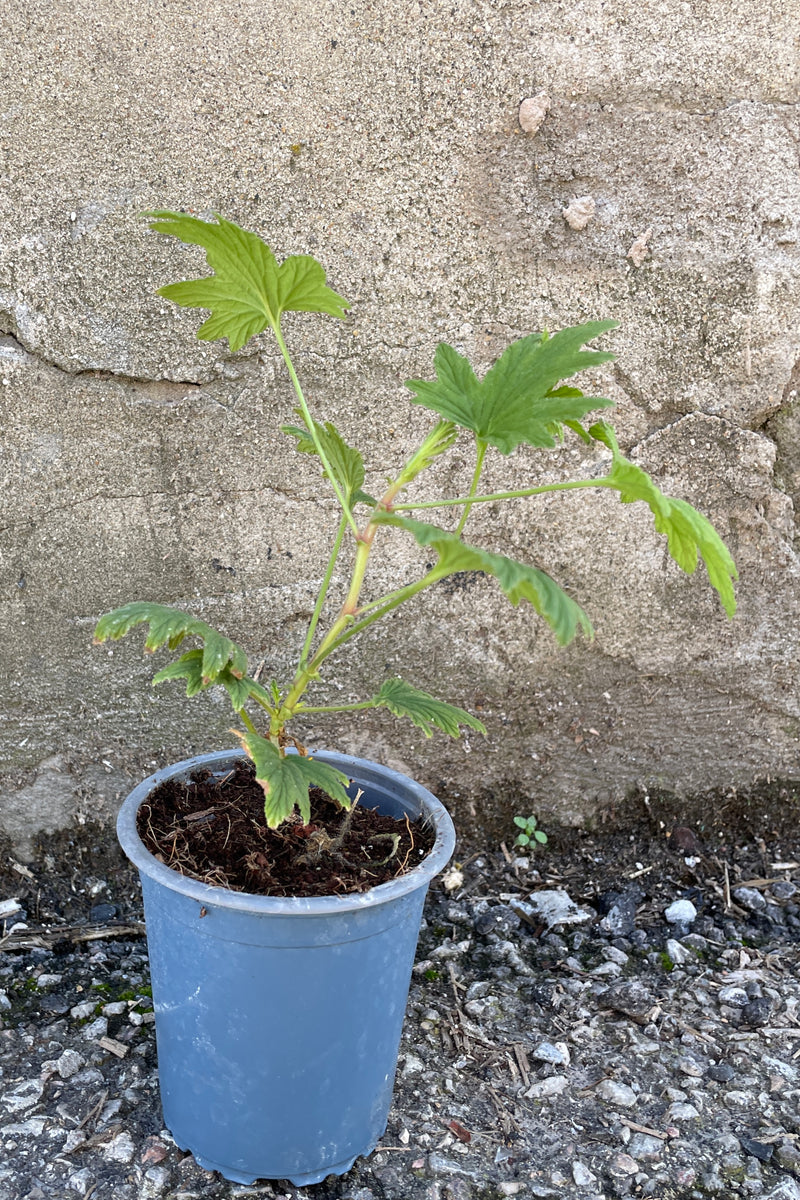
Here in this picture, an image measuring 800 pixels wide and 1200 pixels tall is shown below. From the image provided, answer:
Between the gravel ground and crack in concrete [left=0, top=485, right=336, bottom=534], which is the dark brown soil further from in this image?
crack in concrete [left=0, top=485, right=336, bottom=534]

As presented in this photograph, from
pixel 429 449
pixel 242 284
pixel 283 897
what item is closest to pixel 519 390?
pixel 429 449

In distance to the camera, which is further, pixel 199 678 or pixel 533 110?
pixel 533 110

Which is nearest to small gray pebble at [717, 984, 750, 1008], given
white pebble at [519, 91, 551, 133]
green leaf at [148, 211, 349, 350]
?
green leaf at [148, 211, 349, 350]

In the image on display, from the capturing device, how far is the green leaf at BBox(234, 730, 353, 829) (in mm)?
1056

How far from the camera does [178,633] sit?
3.49ft

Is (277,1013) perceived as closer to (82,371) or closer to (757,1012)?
(757,1012)

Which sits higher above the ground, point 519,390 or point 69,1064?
point 519,390

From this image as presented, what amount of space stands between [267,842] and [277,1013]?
0.70ft

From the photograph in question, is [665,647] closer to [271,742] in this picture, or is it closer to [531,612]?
[531,612]

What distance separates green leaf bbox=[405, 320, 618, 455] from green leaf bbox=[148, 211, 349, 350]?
0.18 m

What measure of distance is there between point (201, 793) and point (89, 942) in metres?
0.55

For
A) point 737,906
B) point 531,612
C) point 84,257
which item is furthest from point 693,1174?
point 84,257

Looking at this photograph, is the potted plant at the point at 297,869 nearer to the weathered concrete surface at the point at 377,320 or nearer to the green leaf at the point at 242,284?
the green leaf at the point at 242,284

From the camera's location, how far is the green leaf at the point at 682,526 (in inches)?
39.7
